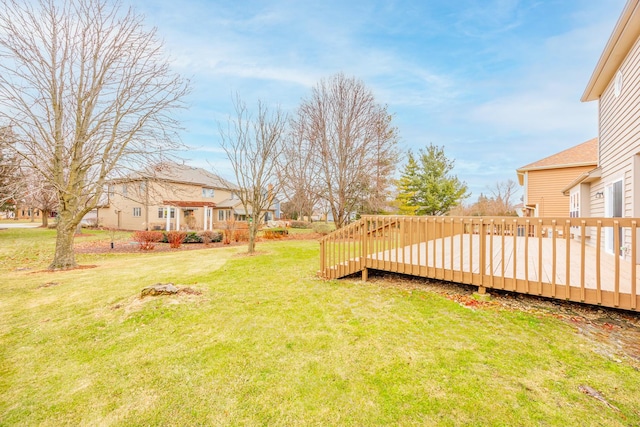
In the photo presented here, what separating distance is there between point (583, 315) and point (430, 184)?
72.3 ft

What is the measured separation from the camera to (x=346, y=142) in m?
16.7

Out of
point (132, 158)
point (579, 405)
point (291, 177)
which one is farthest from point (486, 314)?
point (291, 177)

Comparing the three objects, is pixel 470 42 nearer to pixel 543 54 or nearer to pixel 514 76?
pixel 543 54

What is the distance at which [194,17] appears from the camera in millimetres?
10094

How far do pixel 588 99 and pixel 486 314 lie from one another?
8.65m

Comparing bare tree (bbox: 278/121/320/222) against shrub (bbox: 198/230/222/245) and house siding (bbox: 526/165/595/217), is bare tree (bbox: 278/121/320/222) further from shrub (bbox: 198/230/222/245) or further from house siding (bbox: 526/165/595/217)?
house siding (bbox: 526/165/595/217)

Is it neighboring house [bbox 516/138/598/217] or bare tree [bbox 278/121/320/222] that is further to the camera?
bare tree [bbox 278/121/320/222]

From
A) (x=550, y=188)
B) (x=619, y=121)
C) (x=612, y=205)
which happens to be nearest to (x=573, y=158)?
(x=550, y=188)

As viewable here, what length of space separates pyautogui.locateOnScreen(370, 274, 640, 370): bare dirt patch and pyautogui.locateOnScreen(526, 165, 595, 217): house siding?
14.2 meters

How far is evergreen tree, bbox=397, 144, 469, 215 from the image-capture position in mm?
24688

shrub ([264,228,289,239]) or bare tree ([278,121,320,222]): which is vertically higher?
bare tree ([278,121,320,222])

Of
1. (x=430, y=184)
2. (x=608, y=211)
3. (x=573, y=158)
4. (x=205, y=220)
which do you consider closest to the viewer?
(x=608, y=211)

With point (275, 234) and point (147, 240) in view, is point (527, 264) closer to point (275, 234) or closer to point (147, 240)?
point (147, 240)

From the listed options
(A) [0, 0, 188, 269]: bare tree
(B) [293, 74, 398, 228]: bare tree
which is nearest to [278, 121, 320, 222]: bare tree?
(B) [293, 74, 398, 228]: bare tree
